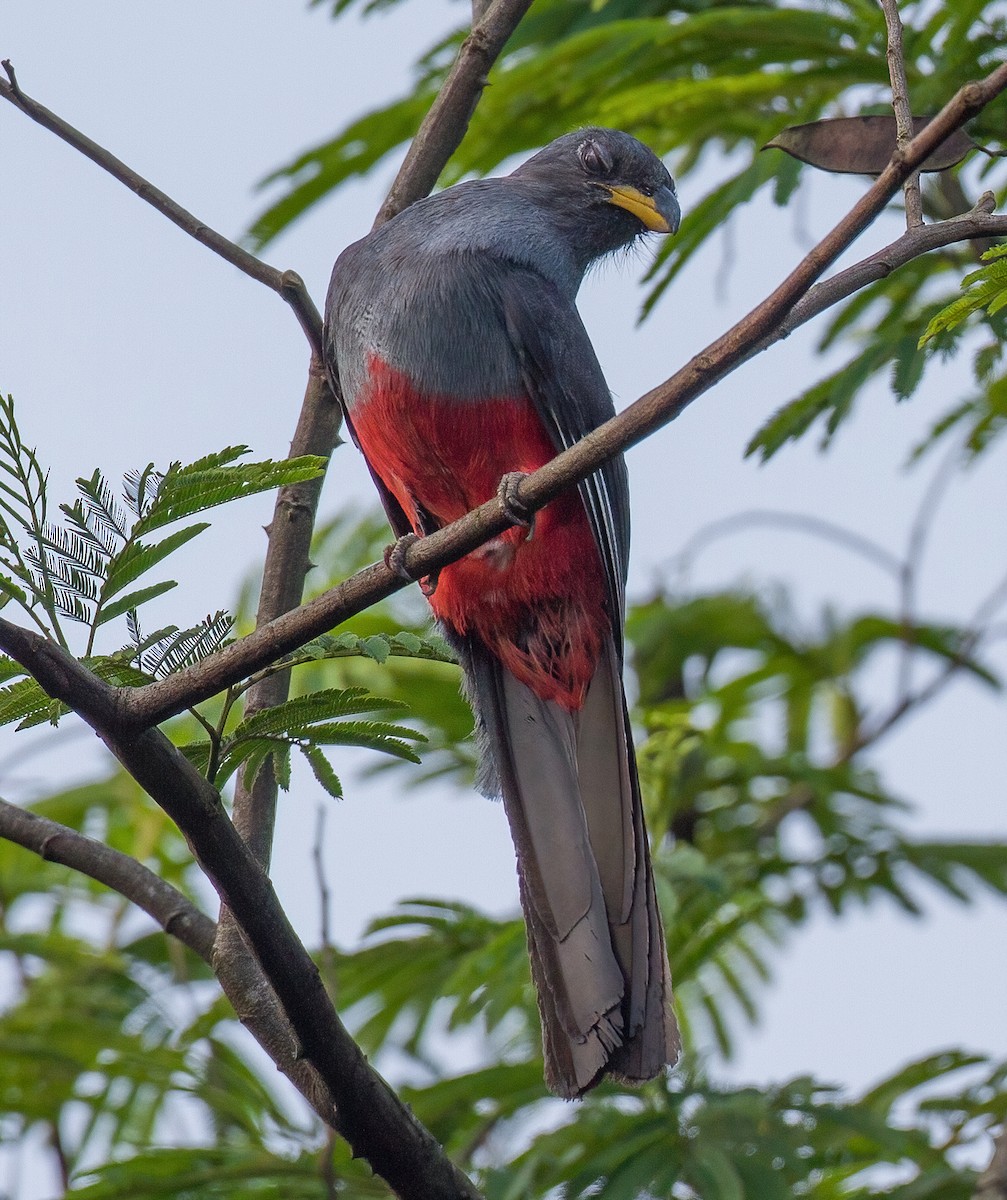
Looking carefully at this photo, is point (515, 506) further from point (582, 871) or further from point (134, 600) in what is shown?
point (582, 871)

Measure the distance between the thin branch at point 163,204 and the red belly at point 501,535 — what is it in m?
0.30

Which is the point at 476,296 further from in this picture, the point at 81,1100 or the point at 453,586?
the point at 81,1100

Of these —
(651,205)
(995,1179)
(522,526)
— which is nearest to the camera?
(995,1179)

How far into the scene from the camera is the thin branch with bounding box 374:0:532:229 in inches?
157

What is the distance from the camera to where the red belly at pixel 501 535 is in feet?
12.6

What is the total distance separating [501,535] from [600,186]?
134cm

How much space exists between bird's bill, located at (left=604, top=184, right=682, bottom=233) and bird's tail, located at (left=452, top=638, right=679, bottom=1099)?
1318mm

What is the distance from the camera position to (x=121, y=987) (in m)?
5.41

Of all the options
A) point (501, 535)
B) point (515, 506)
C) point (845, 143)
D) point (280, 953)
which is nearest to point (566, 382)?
point (501, 535)

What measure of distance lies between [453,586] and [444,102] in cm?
127

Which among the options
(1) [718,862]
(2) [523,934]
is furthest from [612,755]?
(1) [718,862]

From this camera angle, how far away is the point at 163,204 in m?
3.67

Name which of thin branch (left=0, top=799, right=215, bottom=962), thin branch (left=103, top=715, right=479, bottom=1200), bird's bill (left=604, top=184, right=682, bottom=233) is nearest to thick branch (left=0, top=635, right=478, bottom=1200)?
thin branch (left=103, top=715, right=479, bottom=1200)

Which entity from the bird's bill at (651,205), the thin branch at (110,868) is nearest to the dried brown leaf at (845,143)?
the bird's bill at (651,205)
